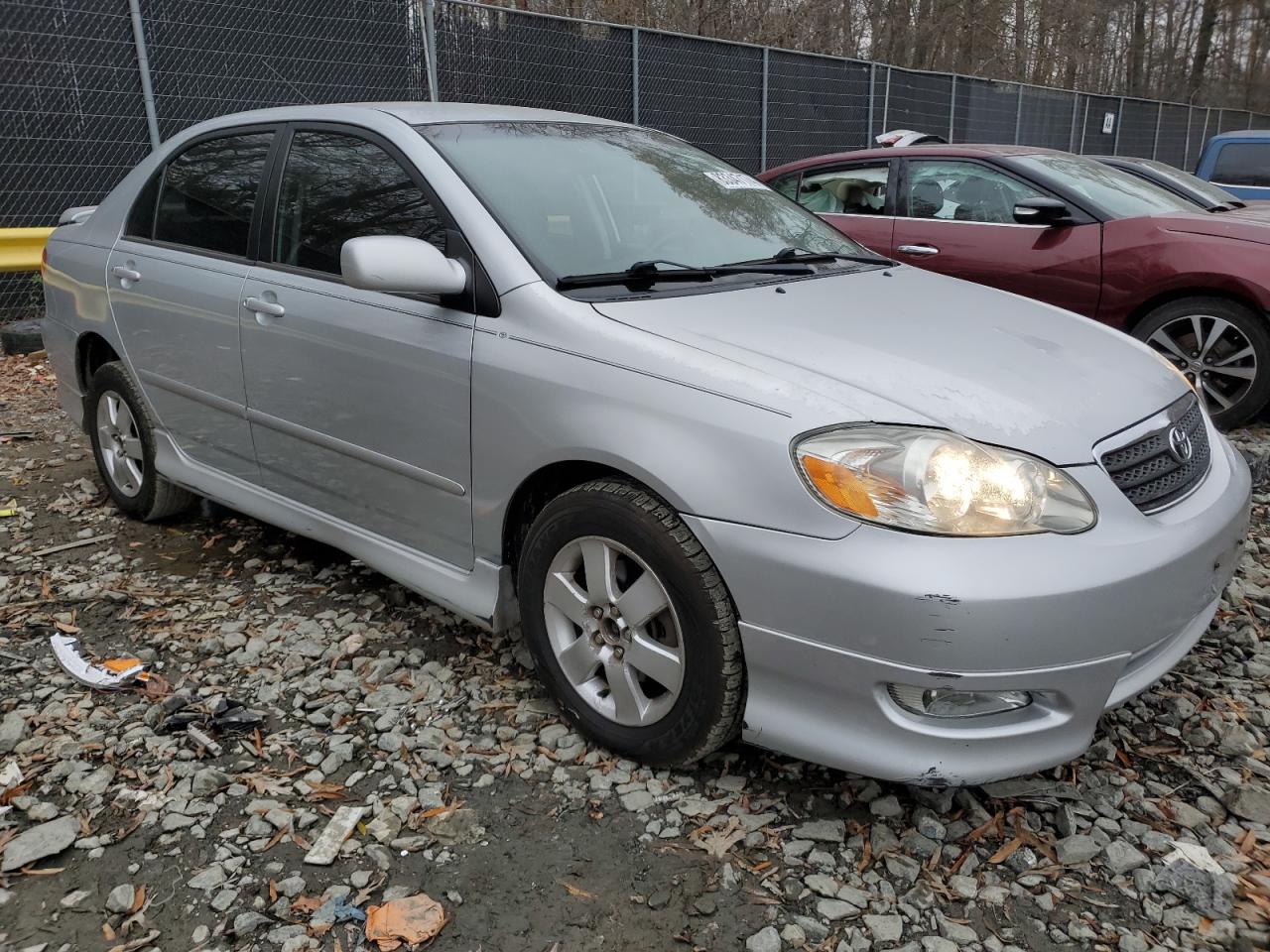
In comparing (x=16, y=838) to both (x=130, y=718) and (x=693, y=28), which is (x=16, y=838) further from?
(x=693, y=28)

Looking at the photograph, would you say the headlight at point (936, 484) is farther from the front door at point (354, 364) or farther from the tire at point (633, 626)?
the front door at point (354, 364)

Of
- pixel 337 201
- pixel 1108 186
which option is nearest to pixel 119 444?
pixel 337 201

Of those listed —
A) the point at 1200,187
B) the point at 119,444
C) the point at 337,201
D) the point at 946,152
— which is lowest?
the point at 119,444

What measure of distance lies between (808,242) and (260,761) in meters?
2.34

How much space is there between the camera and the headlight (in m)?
1.99

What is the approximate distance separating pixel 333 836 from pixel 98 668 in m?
1.22

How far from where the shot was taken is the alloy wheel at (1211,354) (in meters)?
4.98

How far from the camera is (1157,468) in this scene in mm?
2287

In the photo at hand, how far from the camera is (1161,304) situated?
5.23m

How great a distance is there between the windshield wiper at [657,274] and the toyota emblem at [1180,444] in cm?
111

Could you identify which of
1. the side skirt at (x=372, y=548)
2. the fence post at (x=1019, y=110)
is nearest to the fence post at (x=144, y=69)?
the side skirt at (x=372, y=548)

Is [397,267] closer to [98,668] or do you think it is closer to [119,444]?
[98,668]

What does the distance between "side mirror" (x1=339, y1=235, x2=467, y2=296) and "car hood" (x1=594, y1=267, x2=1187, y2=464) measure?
0.44 m

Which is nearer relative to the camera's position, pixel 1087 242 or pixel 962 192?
pixel 1087 242
